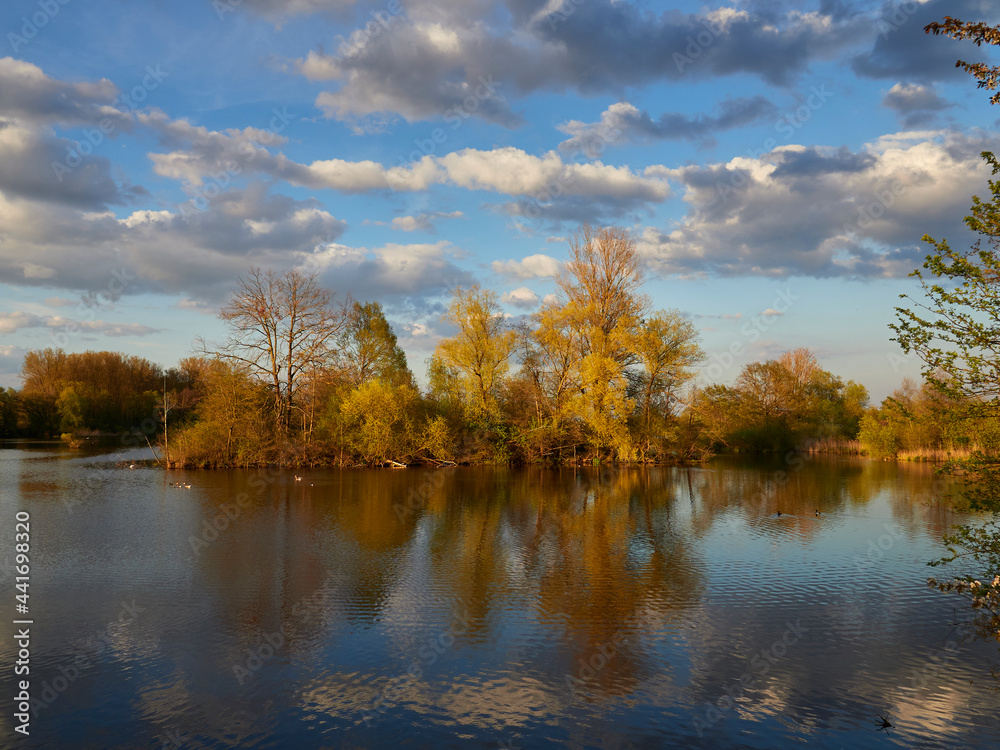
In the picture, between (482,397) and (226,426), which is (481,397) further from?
(226,426)

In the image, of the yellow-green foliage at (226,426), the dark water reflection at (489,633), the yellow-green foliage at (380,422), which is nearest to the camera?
the dark water reflection at (489,633)

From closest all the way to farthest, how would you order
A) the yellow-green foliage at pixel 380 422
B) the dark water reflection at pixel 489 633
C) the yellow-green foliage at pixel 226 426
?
the dark water reflection at pixel 489 633
the yellow-green foliage at pixel 226 426
the yellow-green foliage at pixel 380 422

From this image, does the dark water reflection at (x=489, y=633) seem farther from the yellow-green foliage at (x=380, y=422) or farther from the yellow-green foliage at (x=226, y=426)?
the yellow-green foliage at (x=380, y=422)

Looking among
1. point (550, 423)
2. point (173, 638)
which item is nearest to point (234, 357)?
point (550, 423)

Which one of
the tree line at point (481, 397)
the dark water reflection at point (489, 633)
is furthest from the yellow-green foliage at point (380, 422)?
the dark water reflection at point (489, 633)

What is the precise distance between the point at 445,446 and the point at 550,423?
Result: 7306mm

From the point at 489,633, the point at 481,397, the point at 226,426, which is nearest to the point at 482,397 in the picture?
the point at 481,397

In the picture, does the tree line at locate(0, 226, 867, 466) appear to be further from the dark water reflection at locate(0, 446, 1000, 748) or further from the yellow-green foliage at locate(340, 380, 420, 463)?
the dark water reflection at locate(0, 446, 1000, 748)

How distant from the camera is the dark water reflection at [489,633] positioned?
729 cm

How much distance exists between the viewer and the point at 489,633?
1012 cm

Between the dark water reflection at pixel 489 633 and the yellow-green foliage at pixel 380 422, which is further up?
the yellow-green foliage at pixel 380 422

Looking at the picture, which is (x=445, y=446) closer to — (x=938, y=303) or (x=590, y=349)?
(x=590, y=349)

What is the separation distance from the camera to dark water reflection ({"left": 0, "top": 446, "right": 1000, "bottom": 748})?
7.29 m

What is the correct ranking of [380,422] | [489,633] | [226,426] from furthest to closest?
[380,422]
[226,426]
[489,633]
